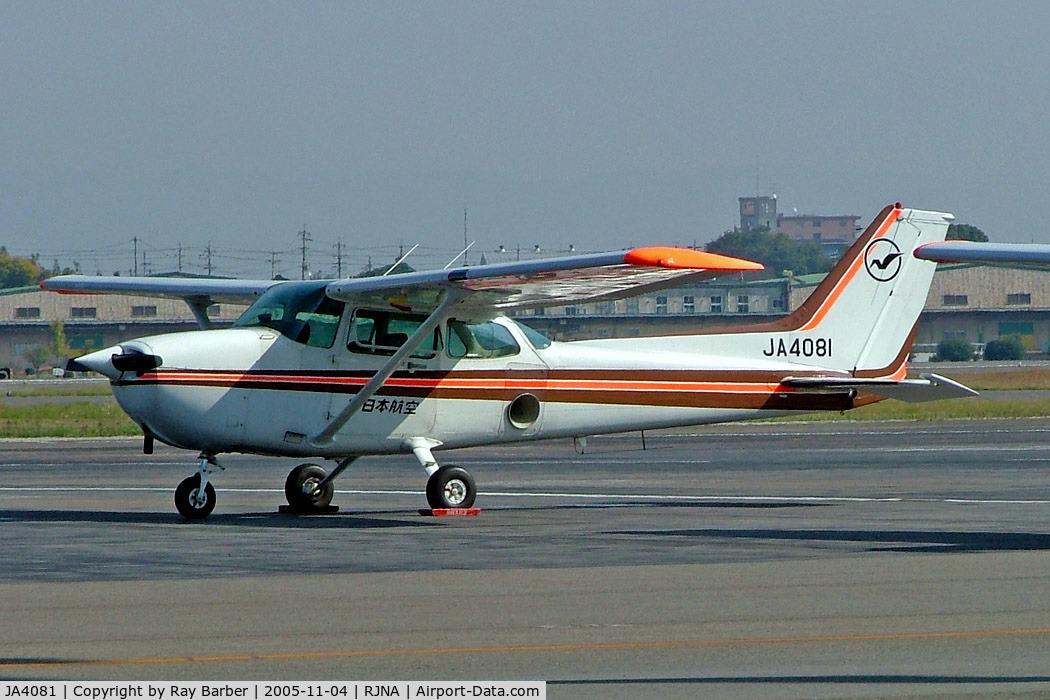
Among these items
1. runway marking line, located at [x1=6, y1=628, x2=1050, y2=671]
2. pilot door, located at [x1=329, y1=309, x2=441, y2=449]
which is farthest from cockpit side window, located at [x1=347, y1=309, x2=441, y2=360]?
runway marking line, located at [x1=6, y1=628, x2=1050, y2=671]

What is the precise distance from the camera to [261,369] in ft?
50.5

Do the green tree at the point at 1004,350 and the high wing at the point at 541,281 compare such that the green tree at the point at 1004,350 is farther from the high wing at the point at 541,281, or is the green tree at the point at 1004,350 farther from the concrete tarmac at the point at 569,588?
the high wing at the point at 541,281

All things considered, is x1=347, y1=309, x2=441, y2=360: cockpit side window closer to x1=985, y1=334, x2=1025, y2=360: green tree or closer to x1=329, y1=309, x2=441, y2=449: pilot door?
x1=329, y1=309, x2=441, y2=449: pilot door

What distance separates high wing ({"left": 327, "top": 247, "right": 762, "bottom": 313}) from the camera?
1367cm

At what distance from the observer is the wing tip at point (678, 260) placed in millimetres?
13591

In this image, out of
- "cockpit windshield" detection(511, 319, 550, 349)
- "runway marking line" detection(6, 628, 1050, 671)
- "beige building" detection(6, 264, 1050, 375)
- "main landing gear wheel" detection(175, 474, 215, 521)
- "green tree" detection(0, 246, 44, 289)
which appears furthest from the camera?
"green tree" detection(0, 246, 44, 289)

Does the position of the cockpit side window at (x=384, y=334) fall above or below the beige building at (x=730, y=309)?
below

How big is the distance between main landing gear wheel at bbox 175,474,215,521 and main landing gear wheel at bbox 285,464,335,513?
A: 136cm

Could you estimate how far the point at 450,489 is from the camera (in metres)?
15.9

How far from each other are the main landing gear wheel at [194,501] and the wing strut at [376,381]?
1.17 m

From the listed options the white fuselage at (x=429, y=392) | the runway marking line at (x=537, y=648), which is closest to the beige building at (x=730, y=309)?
the white fuselage at (x=429, y=392)

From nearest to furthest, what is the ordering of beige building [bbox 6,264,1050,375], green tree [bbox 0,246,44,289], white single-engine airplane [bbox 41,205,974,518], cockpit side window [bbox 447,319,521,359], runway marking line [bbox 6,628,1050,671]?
runway marking line [bbox 6,628,1050,671], white single-engine airplane [bbox 41,205,974,518], cockpit side window [bbox 447,319,521,359], beige building [bbox 6,264,1050,375], green tree [bbox 0,246,44,289]

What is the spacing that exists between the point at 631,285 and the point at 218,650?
848 centimetres

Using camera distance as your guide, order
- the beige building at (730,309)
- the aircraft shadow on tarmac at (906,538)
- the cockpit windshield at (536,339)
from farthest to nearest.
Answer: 1. the beige building at (730,309)
2. the cockpit windshield at (536,339)
3. the aircraft shadow on tarmac at (906,538)
